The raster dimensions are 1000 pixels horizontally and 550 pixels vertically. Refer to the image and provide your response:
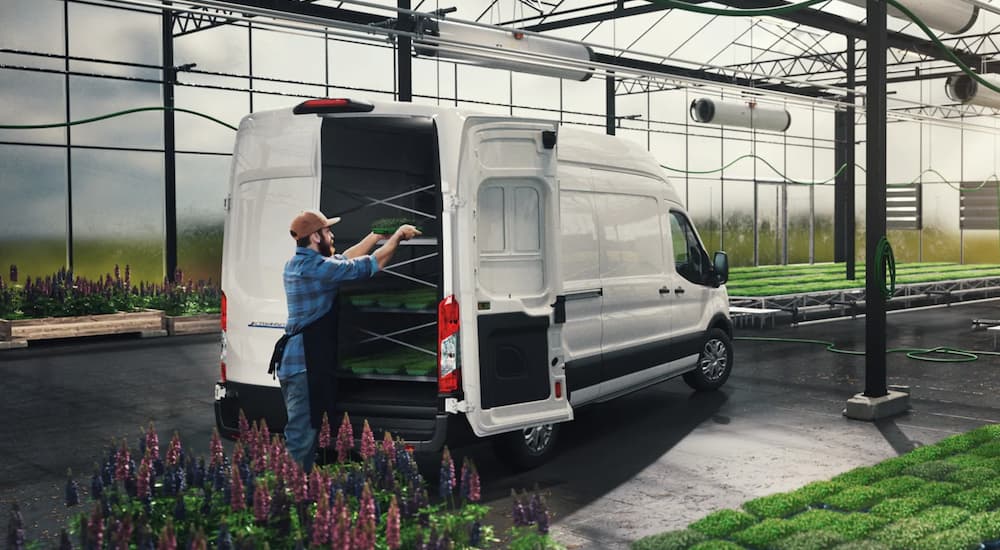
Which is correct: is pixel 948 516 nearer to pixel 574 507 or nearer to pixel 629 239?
pixel 574 507

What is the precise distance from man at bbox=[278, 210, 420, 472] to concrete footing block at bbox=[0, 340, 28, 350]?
10.1 m

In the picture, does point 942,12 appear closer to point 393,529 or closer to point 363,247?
point 363,247

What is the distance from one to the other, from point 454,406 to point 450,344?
1.21ft

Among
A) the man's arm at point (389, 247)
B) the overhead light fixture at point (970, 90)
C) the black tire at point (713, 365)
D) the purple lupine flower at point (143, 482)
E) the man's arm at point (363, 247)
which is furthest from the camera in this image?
the overhead light fixture at point (970, 90)

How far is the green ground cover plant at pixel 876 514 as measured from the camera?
5.11 meters

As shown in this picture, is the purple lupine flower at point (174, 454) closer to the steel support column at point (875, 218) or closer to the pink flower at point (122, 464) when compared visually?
the pink flower at point (122, 464)

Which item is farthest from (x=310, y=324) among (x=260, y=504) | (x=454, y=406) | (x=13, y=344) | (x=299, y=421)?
(x=13, y=344)

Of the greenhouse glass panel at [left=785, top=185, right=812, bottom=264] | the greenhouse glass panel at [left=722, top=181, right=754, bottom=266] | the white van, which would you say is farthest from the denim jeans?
the greenhouse glass panel at [left=785, top=185, right=812, bottom=264]

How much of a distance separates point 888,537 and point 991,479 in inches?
62.0

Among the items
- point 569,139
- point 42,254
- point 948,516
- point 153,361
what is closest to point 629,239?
point 569,139

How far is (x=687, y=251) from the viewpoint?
955cm

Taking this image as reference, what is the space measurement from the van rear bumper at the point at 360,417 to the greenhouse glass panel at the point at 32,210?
15171 millimetres

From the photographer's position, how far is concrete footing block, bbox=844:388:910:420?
343 inches

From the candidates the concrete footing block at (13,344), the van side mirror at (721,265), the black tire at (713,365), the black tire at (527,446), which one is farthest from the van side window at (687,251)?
the concrete footing block at (13,344)
